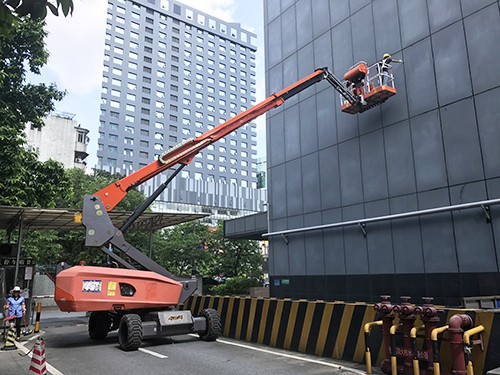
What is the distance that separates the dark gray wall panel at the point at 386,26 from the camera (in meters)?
14.6

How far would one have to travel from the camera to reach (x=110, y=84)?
79.7 metres

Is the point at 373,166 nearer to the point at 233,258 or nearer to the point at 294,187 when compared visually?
the point at 294,187

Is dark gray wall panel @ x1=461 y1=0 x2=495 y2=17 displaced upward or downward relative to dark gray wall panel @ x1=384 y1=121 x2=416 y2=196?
upward

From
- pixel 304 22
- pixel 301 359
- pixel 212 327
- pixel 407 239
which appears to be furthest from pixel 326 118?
pixel 301 359

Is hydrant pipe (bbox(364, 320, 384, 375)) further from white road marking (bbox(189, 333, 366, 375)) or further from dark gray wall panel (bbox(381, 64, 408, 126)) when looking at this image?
dark gray wall panel (bbox(381, 64, 408, 126))

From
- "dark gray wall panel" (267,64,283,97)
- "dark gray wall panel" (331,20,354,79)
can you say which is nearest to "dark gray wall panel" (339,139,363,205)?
"dark gray wall panel" (331,20,354,79)

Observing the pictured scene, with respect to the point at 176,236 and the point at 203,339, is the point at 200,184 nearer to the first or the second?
the point at 176,236

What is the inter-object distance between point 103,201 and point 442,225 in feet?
33.1

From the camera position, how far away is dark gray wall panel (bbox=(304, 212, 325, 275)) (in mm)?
16484

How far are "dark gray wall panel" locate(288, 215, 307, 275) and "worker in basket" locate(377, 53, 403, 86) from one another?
21.7ft

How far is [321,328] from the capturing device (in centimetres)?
885

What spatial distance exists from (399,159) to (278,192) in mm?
6727

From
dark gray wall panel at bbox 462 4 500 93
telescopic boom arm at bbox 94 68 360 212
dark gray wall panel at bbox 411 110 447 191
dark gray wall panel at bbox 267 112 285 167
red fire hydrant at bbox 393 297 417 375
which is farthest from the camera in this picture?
dark gray wall panel at bbox 267 112 285 167

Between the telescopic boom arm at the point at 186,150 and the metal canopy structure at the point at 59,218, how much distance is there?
368cm
